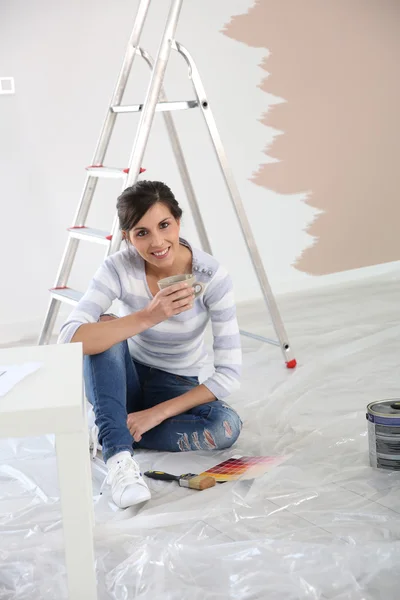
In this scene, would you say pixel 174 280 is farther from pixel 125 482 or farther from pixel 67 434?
pixel 67 434

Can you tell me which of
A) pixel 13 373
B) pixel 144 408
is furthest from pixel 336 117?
pixel 13 373

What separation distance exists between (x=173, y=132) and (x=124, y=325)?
3.83 feet

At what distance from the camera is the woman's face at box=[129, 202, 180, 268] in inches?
90.7

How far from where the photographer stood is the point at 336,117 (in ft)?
15.1

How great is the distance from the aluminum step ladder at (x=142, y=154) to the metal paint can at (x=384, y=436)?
1.05 metres

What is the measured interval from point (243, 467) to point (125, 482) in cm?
38

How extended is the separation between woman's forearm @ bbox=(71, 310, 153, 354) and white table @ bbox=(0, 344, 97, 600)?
712mm

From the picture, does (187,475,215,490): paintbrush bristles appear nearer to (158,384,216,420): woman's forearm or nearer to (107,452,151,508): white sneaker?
(107,452,151,508): white sneaker

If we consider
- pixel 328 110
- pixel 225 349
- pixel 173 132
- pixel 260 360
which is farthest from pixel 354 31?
pixel 225 349

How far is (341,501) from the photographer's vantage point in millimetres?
2074

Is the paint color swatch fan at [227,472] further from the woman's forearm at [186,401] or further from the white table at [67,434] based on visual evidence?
the white table at [67,434]

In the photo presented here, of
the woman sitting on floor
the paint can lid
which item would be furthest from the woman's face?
the paint can lid

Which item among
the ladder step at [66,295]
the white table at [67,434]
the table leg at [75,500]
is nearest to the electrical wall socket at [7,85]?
the ladder step at [66,295]

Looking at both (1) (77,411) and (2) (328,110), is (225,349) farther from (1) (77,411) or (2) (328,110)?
(2) (328,110)
